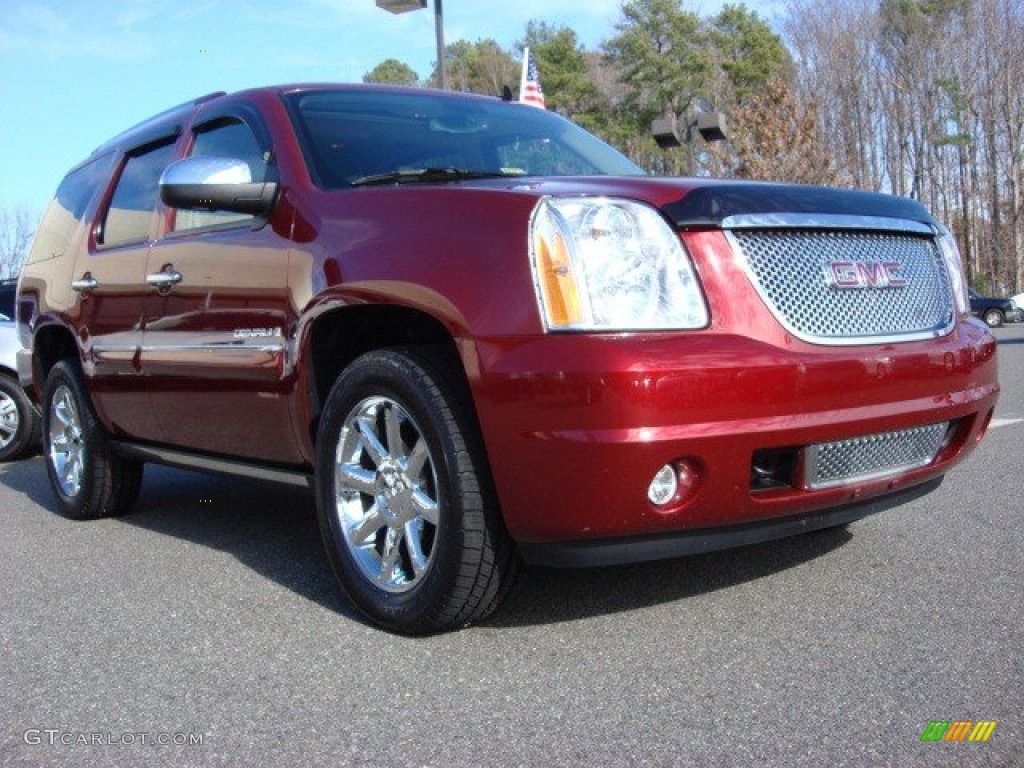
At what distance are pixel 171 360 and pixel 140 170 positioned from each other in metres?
1.25

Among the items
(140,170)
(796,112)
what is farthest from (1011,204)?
(140,170)

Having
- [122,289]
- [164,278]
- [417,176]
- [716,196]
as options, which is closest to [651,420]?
[716,196]

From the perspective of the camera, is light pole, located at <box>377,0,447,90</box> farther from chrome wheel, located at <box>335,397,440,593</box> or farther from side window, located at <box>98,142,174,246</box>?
chrome wheel, located at <box>335,397,440,593</box>

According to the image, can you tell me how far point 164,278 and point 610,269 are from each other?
2094 millimetres

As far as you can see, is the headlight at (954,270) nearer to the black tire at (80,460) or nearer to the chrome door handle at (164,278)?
the chrome door handle at (164,278)

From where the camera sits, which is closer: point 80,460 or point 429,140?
point 429,140

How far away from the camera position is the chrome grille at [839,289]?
284 cm

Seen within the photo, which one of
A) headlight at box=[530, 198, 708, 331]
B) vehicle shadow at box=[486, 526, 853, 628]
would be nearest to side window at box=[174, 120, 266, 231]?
headlight at box=[530, 198, 708, 331]

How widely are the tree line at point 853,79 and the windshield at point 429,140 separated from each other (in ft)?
124

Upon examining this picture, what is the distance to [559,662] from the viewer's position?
2.79 m

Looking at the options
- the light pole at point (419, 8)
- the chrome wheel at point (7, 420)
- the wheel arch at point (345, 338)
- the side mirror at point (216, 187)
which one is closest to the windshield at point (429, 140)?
the side mirror at point (216, 187)

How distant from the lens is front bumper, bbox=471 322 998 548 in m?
2.57

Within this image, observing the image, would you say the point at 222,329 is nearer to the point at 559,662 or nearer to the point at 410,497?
the point at 410,497
